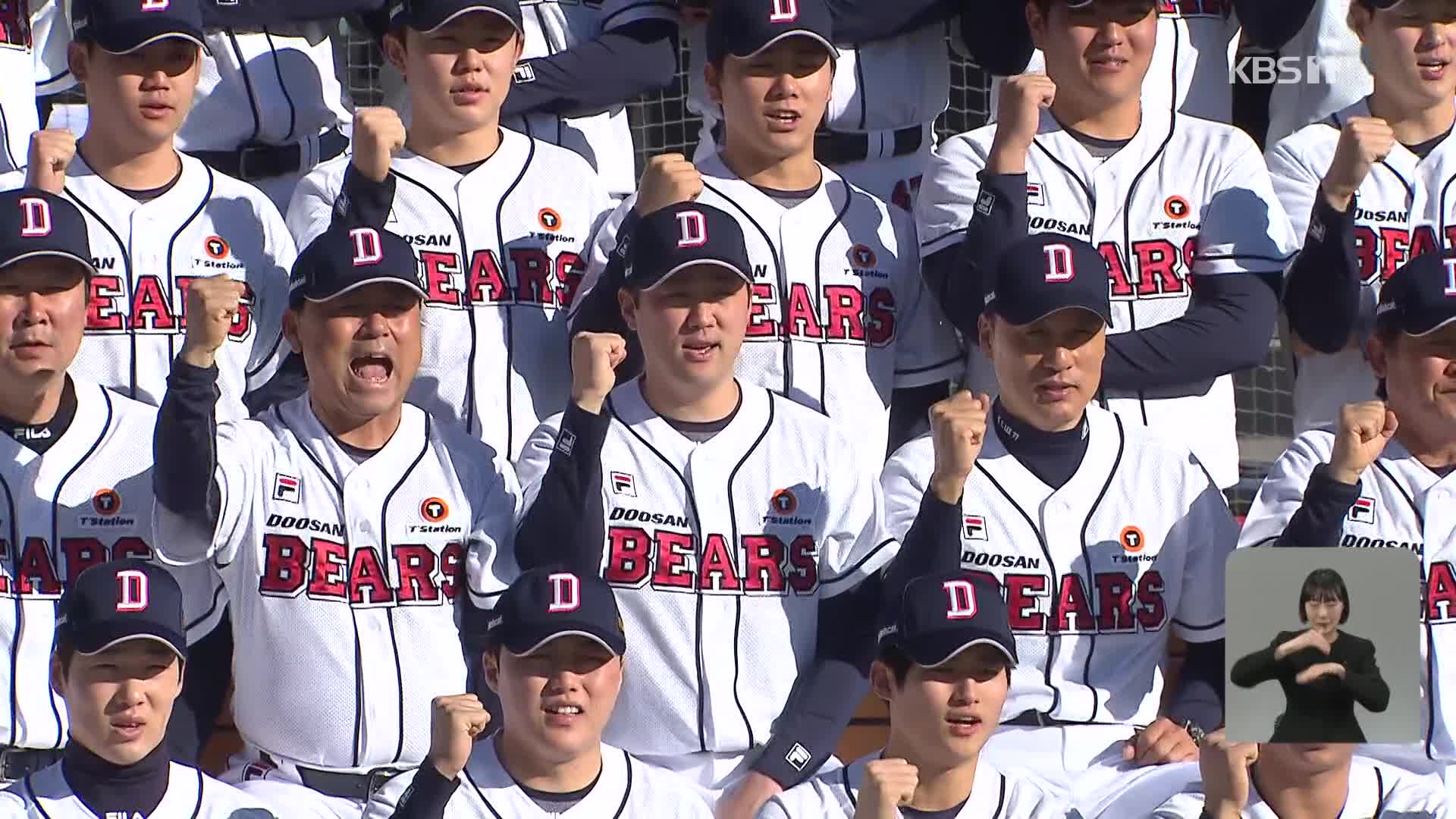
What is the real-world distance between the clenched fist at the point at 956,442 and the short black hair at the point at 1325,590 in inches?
29.8

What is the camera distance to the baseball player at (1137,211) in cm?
582

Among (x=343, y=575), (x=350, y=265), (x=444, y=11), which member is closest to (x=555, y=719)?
(x=343, y=575)

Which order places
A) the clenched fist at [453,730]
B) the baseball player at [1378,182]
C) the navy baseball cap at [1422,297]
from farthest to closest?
1. the baseball player at [1378,182]
2. the navy baseball cap at [1422,297]
3. the clenched fist at [453,730]

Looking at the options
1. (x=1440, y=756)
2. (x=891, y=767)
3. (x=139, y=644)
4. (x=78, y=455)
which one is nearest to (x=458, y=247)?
(x=78, y=455)

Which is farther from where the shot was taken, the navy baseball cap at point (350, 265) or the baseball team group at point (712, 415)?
the navy baseball cap at point (350, 265)

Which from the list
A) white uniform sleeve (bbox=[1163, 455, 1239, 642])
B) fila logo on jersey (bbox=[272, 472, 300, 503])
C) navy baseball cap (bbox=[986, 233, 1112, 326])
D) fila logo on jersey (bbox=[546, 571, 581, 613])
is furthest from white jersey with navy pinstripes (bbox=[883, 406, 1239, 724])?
fila logo on jersey (bbox=[272, 472, 300, 503])

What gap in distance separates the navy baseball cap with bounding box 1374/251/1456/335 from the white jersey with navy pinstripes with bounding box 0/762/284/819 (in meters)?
2.27

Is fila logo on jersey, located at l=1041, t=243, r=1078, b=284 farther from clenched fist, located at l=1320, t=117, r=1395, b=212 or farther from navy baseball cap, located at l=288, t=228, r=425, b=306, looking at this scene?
navy baseball cap, located at l=288, t=228, r=425, b=306

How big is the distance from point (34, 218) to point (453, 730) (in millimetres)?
1392

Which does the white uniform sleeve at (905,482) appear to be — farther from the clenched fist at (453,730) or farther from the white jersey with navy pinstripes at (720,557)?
the clenched fist at (453,730)

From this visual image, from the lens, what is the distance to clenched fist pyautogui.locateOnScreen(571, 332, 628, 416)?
5180mm

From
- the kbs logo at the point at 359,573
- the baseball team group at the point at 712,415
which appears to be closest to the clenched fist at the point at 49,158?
the baseball team group at the point at 712,415

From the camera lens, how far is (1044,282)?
18.0ft

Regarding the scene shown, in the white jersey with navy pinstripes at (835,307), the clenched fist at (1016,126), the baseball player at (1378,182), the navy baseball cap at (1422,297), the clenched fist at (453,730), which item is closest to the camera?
the clenched fist at (453,730)
